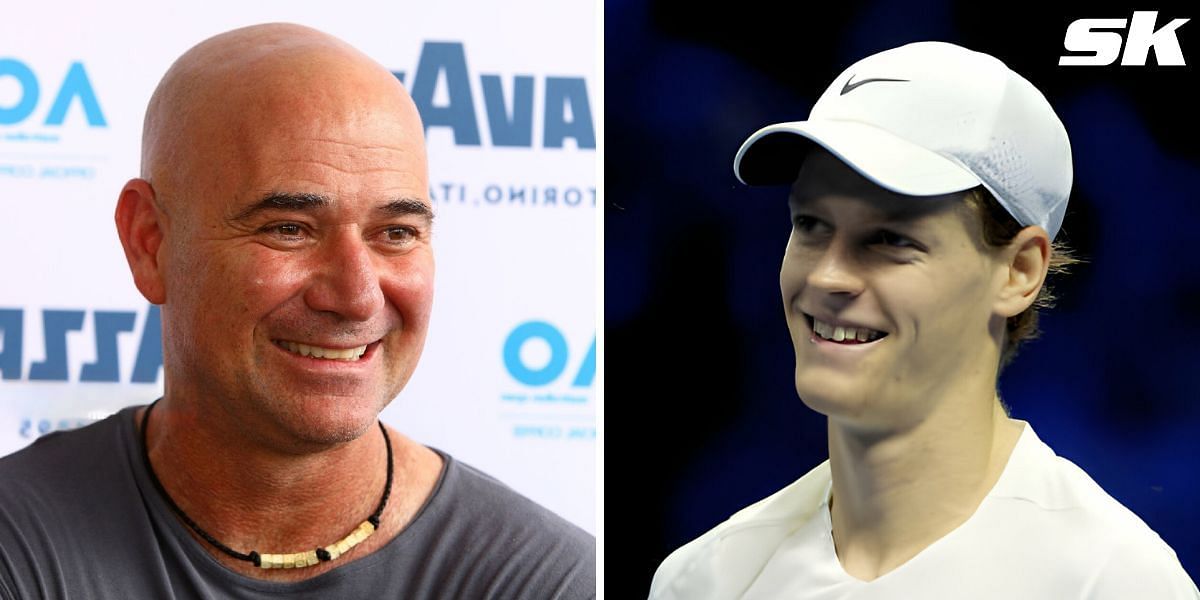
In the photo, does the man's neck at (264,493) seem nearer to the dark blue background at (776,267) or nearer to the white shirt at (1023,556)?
the dark blue background at (776,267)

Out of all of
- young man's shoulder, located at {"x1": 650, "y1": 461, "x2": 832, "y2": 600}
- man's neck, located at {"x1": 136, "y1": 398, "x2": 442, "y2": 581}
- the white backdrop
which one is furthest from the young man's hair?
man's neck, located at {"x1": 136, "y1": 398, "x2": 442, "y2": 581}

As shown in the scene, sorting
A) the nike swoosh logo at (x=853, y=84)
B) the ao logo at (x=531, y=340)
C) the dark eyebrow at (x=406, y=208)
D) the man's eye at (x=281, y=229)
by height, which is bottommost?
the ao logo at (x=531, y=340)

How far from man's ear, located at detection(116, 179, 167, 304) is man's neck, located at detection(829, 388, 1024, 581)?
4.51 feet

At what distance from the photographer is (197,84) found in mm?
2672

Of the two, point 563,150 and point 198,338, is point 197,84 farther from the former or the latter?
point 563,150

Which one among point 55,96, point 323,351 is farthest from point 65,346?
point 323,351

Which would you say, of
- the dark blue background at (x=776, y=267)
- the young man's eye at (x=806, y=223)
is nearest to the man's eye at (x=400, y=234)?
the dark blue background at (x=776, y=267)

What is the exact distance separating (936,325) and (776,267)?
556 mm

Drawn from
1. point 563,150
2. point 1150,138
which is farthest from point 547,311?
point 1150,138

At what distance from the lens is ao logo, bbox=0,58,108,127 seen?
2861 mm

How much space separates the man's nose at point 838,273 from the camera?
7.47ft

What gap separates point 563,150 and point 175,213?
2.62 feet

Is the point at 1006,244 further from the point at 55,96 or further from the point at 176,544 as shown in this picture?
the point at 55,96

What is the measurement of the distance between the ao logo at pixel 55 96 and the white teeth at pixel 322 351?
666 mm
